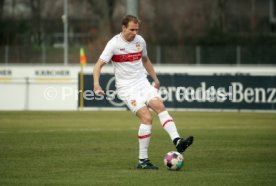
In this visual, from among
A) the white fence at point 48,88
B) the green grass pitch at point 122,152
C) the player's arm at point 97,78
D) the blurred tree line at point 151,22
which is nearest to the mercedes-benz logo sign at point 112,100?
the white fence at point 48,88

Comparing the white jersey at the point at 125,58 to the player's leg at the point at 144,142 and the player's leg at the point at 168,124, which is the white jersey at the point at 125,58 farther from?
the player's leg at the point at 144,142

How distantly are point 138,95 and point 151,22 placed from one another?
4882cm

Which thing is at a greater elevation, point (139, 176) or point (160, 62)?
point (160, 62)

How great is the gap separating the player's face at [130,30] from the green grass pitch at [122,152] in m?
2.03

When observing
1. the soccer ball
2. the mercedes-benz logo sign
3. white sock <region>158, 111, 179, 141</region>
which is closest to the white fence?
the mercedes-benz logo sign

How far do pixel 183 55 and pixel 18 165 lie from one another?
31.4m

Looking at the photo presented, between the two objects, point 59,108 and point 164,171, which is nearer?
point 164,171

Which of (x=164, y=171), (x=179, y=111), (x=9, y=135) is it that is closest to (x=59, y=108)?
(x=179, y=111)

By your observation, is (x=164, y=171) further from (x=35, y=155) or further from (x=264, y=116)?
(x=264, y=116)

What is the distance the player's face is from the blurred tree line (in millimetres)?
34371

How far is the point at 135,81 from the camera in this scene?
13.2 m

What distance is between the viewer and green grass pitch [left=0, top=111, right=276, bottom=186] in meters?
11.6

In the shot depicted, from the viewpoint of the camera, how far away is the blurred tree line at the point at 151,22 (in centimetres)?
5400

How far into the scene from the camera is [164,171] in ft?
41.1
